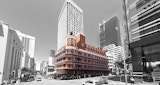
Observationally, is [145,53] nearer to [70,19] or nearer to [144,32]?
[144,32]

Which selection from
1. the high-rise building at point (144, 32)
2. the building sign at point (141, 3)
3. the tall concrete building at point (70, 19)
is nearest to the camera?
the high-rise building at point (144, 32)

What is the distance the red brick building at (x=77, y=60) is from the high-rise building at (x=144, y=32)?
29009 millimetres

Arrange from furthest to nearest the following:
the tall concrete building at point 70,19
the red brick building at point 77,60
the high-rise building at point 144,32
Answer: the tall concrete building at point 70,19 → the red brick building at point 77,60 → the high-rise building at point 144,32

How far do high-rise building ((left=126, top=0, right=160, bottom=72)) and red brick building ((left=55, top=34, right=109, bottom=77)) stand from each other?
29009 mm

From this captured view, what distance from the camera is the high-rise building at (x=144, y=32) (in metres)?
41.9

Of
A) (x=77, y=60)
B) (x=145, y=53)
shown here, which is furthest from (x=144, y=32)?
(x=77, y=60)

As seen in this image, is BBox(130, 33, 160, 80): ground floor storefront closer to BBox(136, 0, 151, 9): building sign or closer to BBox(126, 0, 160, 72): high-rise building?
BBox(126, 0, 160, 72): high-rise building

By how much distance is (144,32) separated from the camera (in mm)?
82750

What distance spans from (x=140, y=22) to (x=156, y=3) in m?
14.4

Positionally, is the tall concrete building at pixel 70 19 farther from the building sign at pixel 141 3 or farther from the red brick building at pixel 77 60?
the building sign at pixel 141 3

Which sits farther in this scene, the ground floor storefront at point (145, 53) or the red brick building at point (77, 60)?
the red brick building at point (77, 60)

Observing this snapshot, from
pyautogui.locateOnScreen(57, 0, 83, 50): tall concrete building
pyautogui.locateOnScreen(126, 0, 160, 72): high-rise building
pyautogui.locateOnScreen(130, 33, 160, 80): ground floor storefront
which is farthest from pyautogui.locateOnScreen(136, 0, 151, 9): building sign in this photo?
pyautogui.locateOnScreen(57, 0, 83, 50): tall concrete building

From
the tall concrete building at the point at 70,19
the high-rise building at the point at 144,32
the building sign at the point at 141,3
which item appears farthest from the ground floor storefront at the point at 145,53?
the tall concrete building at the point at 70,19

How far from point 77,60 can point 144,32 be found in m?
47.0
